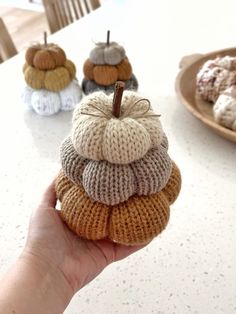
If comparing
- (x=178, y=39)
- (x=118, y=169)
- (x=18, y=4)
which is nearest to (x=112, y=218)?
(x=118, y=169)

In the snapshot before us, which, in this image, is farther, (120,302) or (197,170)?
(197,170)

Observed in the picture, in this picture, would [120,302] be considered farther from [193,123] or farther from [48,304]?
[193,123]

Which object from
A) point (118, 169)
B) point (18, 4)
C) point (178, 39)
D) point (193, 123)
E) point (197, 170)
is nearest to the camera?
point (118, 169)

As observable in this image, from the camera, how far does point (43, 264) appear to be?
1.61ft

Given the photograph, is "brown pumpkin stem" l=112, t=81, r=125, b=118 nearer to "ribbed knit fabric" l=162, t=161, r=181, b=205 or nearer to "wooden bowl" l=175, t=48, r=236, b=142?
"ribbed knit fabric" l=162, t=161, r=181, b=205

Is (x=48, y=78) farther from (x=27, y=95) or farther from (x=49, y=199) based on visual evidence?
(x=49, y=199)

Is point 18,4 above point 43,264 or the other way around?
the other way around

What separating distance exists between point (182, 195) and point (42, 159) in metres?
0.28

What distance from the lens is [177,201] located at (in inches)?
25.3

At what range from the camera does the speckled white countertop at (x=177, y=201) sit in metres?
0.52

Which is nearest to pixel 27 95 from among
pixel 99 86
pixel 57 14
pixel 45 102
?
pixel 45 102

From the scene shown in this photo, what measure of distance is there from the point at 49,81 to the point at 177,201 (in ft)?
1.18

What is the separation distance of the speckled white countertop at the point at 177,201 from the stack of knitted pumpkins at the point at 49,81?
0.12 feet

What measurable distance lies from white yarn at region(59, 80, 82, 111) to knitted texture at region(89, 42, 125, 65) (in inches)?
3.2
